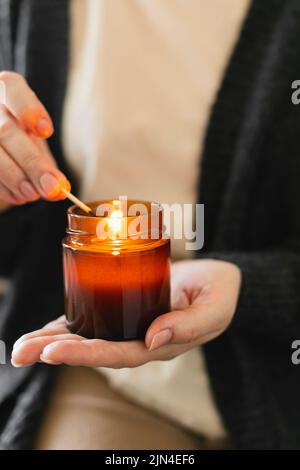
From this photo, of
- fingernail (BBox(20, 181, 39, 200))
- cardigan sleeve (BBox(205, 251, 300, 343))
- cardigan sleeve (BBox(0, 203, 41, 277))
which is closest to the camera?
fingernail (BBox(20, 181, 39, 200))

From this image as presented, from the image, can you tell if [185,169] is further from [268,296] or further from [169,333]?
[169,333]

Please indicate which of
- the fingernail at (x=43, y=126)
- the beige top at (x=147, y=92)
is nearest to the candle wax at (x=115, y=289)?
the fingernail at (x=43, y=126)

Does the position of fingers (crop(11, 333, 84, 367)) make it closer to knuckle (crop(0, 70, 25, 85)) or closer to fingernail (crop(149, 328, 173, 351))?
fingernail (crop(149, 328, 173, 351))

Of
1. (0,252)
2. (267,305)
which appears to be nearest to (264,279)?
(267,305)

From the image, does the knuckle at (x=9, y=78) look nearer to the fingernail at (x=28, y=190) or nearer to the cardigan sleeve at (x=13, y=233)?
the fingernail at (x=28, y=190)

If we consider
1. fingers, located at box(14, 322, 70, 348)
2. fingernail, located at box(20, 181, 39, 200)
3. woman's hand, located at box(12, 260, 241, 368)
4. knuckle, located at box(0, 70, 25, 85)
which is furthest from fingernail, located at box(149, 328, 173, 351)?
knuckle, located at box(0, 70, 25, 85)

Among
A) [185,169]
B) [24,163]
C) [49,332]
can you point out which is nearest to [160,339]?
[49,332]

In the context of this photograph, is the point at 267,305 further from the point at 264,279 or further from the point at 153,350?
the point at 153,350
